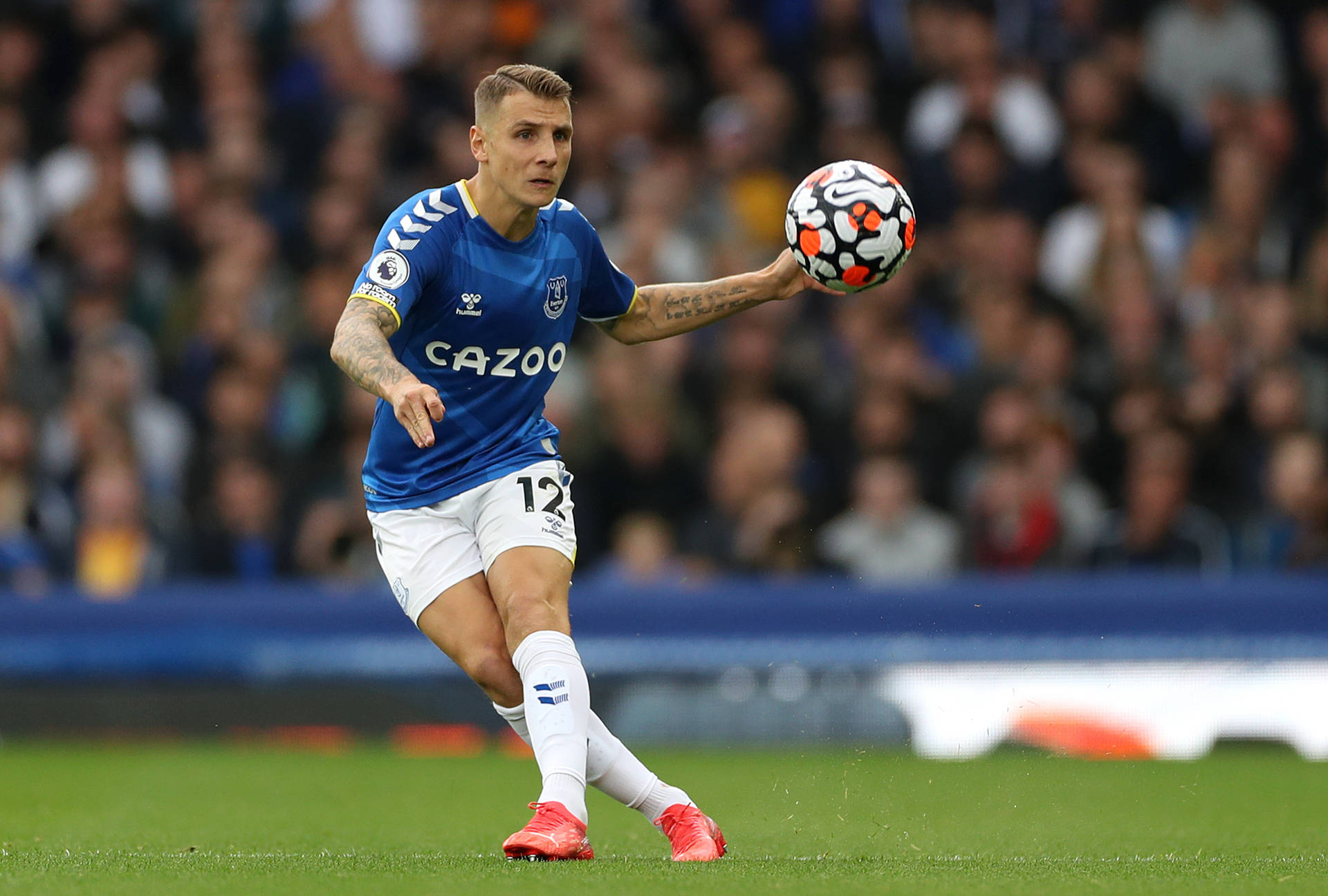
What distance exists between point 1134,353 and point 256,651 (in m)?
5.70

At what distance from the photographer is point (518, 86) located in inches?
247

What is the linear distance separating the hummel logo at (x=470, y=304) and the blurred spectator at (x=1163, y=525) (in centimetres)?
593

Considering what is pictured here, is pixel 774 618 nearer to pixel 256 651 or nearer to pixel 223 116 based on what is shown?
pixel 256 651

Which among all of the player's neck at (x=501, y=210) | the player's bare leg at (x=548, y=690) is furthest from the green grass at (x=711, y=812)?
the player's neck at (x=501, y=210)

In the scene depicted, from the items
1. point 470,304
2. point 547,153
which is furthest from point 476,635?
point 547,153

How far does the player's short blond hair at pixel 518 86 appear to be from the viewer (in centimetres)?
627

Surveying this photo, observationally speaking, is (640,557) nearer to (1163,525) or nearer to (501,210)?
(1163,525)

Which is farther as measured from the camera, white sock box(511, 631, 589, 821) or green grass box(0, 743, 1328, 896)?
white sock box(511, 631, 589, 821)

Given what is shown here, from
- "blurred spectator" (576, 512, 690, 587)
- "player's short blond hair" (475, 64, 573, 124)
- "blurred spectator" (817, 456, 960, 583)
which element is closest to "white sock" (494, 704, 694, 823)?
"player's short blond hair" (475, 64, 573, 124)

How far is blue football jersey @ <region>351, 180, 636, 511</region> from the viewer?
6332 mm

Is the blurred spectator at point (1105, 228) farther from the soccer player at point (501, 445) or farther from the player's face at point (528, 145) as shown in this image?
the player's face at point (528, 145)

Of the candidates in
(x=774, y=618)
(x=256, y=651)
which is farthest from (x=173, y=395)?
(x=774, y=618)

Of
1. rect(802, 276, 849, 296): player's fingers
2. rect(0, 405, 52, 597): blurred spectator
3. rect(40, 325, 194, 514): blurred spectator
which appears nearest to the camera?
rect(802, 276, 849, 296): player's fingers

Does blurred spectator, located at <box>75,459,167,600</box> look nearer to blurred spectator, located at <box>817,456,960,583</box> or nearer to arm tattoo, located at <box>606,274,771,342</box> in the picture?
blurred spectator, located at <box>817,456,960,583</box>
